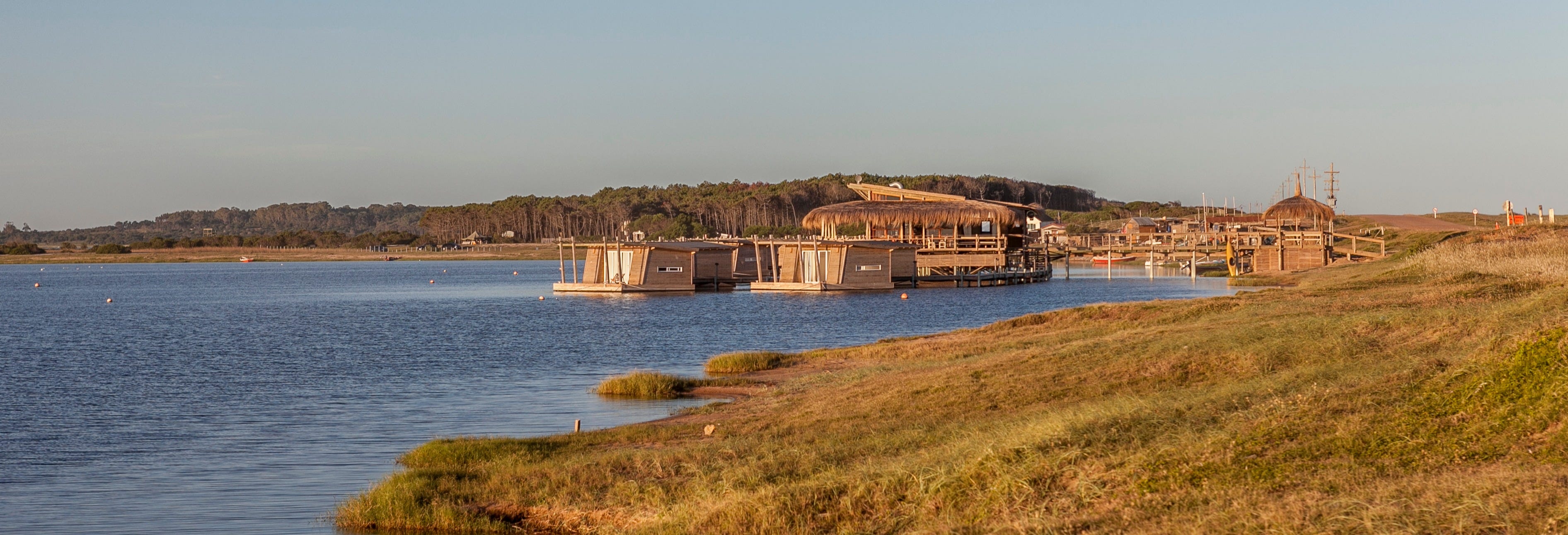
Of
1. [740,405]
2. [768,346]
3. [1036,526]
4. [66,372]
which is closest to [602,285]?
[768,346]

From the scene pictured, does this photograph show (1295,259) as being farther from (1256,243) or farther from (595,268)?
(595,268)

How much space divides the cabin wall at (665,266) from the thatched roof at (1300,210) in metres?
45.7

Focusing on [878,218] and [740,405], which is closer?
[740,405]

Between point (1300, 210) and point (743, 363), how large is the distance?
243ft

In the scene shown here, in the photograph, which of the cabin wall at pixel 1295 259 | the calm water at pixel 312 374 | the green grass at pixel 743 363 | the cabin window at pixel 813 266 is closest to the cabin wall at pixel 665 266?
the calm water at pixel 312 374

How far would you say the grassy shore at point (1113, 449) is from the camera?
9.12 metres

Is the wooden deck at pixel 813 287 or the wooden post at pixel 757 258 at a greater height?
the wooden post at pixel 757 258

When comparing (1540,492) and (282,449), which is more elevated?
(1540,492)

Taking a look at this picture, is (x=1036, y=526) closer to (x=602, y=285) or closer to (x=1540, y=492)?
(x=1540, y=492)

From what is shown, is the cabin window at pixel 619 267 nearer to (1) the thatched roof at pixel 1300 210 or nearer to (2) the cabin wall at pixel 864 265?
(2) the cabin wall at pixel 864 265

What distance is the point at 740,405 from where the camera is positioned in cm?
2117

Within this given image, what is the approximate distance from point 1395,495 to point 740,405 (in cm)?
1347

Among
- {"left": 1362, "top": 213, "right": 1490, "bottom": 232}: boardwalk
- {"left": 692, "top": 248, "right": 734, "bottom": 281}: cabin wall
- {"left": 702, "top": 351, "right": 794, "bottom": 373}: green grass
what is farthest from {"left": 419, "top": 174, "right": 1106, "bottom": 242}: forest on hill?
{"left": 702, "top": 351, "right": 794, "bottom": 373}: green grass

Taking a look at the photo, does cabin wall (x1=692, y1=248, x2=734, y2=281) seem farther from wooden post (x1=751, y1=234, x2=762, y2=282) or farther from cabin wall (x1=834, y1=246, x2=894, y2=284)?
cabin wall (x1=834, y1=246, x2=894, y2=284)
